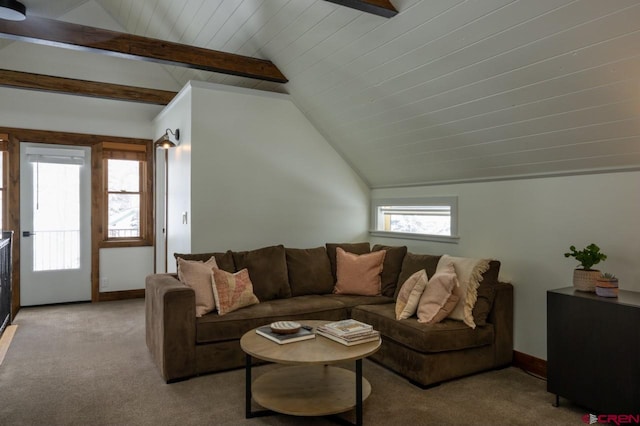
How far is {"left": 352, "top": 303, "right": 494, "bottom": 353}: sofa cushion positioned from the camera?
2.88m

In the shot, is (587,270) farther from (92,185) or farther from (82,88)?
(92,185)

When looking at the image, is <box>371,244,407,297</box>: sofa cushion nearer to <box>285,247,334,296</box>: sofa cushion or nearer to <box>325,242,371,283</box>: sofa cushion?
<box>325,242,371,283</box>: sofa cushion

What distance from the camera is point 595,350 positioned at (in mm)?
2449

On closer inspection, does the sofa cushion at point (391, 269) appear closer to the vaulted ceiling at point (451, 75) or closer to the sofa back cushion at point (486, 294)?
the vaulted ceiling at point (451, 75)

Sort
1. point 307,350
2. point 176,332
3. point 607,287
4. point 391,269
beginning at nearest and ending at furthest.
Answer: point 307,350, point 607,287, point 176,332, point 391,269

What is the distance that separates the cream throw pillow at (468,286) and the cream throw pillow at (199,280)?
183 centimetres

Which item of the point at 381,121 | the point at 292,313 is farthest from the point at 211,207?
the point at 381,121

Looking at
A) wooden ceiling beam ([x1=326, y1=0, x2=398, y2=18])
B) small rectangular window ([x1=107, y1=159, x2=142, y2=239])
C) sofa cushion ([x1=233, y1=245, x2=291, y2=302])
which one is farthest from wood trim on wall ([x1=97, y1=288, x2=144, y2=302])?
wooden ceiling beam ([x1=326, y1=0, x2=398, y2=18])

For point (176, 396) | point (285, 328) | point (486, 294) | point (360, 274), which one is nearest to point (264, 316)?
point (285, 328)

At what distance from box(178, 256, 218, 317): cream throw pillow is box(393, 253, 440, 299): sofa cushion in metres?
1.69

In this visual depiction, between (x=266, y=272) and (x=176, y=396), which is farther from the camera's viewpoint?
(x=266, y=272)

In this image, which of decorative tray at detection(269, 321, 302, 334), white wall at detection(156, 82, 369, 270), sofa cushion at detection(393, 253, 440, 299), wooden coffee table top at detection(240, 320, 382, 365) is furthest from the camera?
white wall at detection(156, 82, 369, 270)

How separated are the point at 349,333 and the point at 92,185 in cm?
450

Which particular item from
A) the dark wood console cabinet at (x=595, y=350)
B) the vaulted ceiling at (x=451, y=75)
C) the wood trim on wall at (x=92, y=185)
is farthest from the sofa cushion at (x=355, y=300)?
the wood trim on wall at (x=92, y=185)
